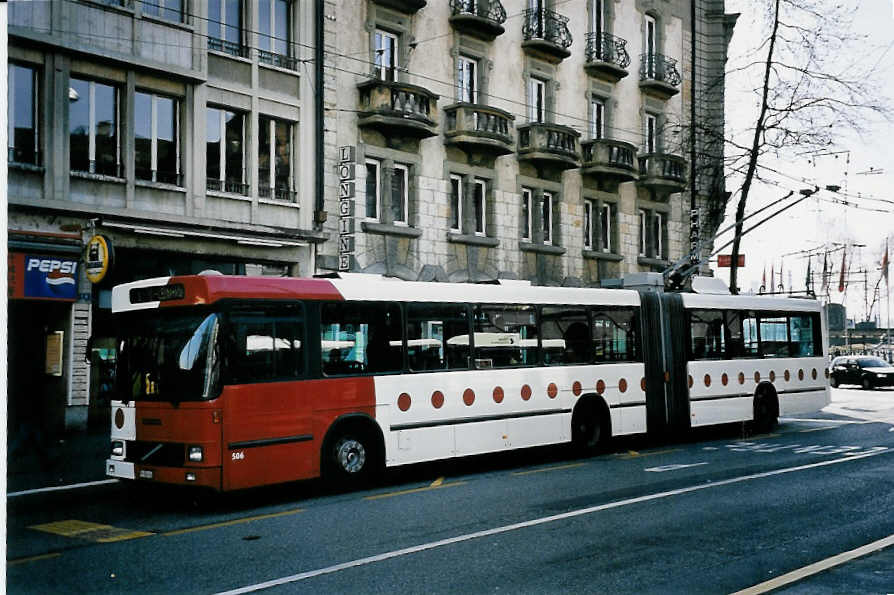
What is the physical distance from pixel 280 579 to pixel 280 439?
4.35m

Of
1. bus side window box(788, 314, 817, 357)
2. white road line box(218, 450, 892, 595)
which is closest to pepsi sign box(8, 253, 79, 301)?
white road line box(218, 450, 892, 595)

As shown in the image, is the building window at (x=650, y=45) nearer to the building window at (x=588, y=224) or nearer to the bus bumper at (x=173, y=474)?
the building window at (x=588, y=224)

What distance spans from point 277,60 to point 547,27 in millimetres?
10126

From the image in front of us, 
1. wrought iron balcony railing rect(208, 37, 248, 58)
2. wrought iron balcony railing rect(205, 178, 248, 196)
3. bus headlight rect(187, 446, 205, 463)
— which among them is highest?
wrought iron balcony railing rect(208, 37, 248, 58)

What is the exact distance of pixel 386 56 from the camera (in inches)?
997

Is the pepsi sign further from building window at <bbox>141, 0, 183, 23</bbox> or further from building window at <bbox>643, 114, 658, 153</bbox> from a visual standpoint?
building window at <bbox>643, 114, 658, 153</bbox>

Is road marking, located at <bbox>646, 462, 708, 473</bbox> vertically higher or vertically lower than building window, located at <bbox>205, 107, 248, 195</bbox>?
lower

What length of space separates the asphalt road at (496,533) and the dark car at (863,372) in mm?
27520

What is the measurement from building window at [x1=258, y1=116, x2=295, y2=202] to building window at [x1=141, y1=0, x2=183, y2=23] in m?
2.97

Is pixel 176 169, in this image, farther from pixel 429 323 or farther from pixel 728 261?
pixel 728 261

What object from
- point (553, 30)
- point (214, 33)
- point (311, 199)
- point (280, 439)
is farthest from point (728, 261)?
point (280, 439)

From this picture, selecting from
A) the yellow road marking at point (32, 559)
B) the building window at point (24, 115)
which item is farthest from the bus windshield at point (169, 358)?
the building window at point (24, 115)

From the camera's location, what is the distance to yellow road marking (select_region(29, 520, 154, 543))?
9.63 metres

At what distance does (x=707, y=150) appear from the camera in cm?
3431
